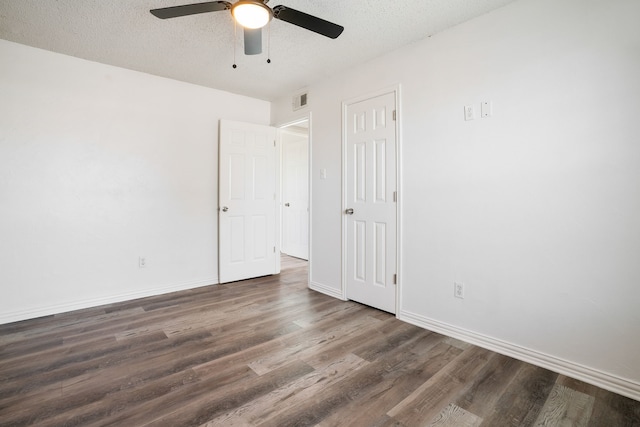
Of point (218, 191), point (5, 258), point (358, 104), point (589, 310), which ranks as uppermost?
point (358, 104)

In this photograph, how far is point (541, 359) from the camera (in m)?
1.98

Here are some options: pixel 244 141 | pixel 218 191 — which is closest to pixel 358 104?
pixel 244 141

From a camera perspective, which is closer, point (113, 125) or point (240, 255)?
point (113, 125)

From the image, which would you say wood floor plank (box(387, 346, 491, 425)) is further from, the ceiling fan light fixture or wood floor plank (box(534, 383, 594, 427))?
the ceiling fan light fixture

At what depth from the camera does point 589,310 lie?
1819 mm

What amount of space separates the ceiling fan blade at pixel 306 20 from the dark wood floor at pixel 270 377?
218 cm

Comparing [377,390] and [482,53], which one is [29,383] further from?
[482,53]

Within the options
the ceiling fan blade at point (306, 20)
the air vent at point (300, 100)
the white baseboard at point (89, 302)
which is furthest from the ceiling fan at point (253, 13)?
the white baseboard at point (89, 302)

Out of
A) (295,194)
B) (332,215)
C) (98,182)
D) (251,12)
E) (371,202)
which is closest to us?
(251,12)

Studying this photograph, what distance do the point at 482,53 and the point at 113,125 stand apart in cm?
349

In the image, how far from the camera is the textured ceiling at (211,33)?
7.05ft

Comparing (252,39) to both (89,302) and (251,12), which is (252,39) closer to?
(251,12)

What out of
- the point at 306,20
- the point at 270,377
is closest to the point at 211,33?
the point at 306,20

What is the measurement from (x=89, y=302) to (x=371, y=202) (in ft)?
9.84
